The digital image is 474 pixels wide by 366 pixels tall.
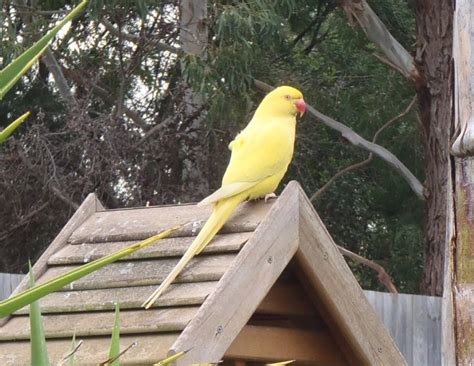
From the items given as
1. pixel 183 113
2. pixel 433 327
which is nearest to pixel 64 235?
pixel 433 327

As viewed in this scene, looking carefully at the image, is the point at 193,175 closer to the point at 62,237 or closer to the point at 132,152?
the point at 132,152

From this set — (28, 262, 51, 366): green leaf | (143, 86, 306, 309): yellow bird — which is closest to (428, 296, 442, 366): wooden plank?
(143, 86, 306, 309): yellow bird

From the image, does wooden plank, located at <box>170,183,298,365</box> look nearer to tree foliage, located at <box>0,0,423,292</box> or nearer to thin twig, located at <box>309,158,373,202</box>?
tree foliage, located at <box>0,0,423,292</box>

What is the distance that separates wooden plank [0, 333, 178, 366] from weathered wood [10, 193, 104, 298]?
230 millimetres

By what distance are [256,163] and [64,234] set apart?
620mm

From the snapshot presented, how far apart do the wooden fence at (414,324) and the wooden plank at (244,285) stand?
442cm

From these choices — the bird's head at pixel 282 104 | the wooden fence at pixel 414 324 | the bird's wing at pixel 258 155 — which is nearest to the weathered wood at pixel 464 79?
the bird's wing at pixel 258 155

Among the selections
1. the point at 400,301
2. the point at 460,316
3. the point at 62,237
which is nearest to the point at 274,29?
the point at 400,301

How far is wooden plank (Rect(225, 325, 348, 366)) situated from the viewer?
10.3 feet

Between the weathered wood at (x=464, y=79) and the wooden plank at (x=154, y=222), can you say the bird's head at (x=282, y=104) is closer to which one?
the wooden plank at (x=154, y=222)

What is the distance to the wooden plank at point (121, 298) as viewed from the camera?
2793 mm

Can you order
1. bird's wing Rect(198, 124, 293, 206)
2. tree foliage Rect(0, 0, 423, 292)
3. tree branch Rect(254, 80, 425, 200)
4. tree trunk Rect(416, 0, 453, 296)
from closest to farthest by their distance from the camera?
bird's wing Rect(198, 124, 293, 206) → tree trunk Rect(416, 0, 453, 296) → tree foliage Rect(0, 0, 423, 292) → tree branch Rect(254, 80, 425, 200)

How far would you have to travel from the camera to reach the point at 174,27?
33.7ft

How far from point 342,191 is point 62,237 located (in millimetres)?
8597
